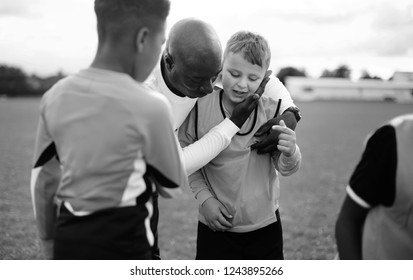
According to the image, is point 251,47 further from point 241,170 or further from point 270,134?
point 241,170

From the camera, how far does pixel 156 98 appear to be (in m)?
1.49

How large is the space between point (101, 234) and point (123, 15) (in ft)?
2.39

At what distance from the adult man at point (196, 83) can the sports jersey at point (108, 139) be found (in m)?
0.49

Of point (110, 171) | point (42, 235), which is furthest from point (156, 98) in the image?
point (42, 235)

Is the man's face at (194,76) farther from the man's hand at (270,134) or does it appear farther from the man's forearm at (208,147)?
the man's hand at (270,134)

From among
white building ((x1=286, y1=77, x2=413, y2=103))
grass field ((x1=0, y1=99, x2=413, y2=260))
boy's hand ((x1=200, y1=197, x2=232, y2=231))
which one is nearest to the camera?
boy's hand ((x1=200, y1=197, x2=232, y2=231))

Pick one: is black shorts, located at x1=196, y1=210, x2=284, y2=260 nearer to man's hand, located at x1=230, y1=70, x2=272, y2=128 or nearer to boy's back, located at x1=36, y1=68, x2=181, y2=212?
man's hand, located at x1=230, y1=70, x2=272, y2=128

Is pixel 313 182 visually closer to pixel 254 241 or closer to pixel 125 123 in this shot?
pixel 254 241

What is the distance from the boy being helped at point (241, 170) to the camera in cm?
222

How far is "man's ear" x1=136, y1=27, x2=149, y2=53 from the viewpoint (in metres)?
1.53

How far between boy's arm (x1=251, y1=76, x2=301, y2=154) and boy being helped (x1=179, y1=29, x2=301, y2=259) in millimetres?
37

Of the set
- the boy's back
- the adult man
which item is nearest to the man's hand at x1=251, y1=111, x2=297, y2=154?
the adult man

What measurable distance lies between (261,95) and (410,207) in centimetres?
106

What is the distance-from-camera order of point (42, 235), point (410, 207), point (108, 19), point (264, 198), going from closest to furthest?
1. point (410, 207)
2. point (108, 19)
3. point (42, 235)
4. point (264, 198)
